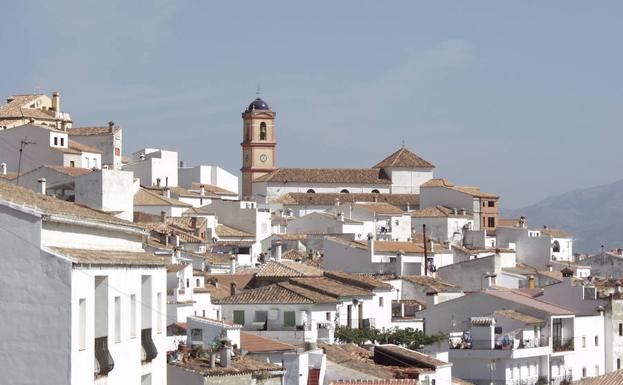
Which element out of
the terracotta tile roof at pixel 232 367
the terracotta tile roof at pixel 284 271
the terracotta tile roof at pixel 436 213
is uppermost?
the terracotta tile roof at pixel 436 213

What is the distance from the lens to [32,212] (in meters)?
17.1

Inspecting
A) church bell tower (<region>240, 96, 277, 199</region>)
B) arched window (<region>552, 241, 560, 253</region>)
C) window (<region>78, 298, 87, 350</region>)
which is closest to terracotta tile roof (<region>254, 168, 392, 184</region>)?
church bell tower (<region>240, 96, 277, 199</region>)

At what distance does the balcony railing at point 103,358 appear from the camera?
18.9 meters

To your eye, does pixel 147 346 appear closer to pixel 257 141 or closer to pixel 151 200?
pixel 151 200

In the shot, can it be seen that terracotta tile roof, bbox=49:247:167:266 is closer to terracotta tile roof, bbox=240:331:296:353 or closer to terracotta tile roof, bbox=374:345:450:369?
terracotta tile roof, bbox=240:331:296:353

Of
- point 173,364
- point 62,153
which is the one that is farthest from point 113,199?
point 62,153

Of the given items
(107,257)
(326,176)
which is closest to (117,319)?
(107,257)

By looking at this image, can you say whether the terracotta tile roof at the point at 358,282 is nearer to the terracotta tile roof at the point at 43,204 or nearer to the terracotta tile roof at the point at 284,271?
the terracotta tile roof at the point at 284,271

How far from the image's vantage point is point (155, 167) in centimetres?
11538

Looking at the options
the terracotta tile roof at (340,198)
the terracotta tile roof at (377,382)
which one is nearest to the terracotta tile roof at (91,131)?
the terracotta tile roof at (340,198)

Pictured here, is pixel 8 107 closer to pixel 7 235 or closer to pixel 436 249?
pixel 436 249

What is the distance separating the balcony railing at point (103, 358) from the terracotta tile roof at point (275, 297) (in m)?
24.9

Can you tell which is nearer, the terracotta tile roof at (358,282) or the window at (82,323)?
the window at (82,323)

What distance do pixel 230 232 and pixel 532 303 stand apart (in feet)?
140
